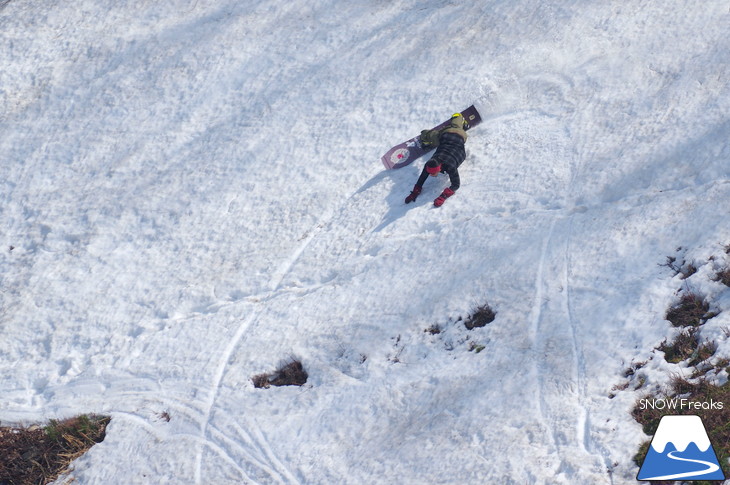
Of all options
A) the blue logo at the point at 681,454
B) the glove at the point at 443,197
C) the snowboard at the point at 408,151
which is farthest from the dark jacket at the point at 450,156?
the blue logo at the point at 681,454

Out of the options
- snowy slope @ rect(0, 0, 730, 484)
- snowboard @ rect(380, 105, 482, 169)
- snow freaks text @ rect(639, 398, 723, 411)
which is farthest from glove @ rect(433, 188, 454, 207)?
snow freaks text @ rect(639, 398, 723, 411)

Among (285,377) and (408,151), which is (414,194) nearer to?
(408,151)

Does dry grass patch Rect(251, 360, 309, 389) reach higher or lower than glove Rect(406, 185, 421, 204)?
lower

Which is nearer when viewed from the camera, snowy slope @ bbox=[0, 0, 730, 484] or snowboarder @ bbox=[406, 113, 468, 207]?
snowy slope @ bbox=[0, 0, 730, 484]

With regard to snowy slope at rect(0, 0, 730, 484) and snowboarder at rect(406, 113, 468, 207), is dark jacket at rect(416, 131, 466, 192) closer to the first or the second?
snowboarder at rect(406, 113, 468, 207)

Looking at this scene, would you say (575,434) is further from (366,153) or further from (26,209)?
(26,209)

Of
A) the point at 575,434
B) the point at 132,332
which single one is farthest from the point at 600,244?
the point at 132,332
